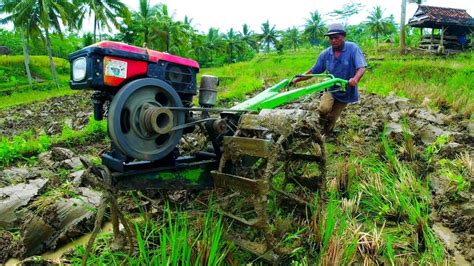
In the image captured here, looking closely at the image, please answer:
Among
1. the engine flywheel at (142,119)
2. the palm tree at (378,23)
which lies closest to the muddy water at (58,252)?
the engine flywheel at (142,119)

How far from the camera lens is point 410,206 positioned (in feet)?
10.2

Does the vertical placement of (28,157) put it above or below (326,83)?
below

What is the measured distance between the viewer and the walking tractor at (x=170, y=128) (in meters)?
2.29

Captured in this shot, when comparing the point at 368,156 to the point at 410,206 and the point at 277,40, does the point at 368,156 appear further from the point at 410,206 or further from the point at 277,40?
the point at 277,40

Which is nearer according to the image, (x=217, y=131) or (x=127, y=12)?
(x=217, y=131)

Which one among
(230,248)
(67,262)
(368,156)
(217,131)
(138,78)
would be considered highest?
(138,78)

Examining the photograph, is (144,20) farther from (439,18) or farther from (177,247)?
(177,247)

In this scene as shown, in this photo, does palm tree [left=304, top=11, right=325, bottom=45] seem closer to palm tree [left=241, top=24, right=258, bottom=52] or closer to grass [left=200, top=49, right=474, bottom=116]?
palm tree [left=241, top=24, right=258, bottom=52]

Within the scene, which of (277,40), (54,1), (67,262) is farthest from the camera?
(277,40)

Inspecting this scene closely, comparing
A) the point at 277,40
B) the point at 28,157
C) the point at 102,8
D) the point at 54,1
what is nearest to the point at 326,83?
the point at 28,157

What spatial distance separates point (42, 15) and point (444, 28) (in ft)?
78.6

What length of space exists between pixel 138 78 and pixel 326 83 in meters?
2.08

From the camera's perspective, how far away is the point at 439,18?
22.4 m

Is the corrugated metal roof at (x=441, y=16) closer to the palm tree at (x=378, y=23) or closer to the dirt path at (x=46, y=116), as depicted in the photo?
the palm tree at (x=378, y=23)
